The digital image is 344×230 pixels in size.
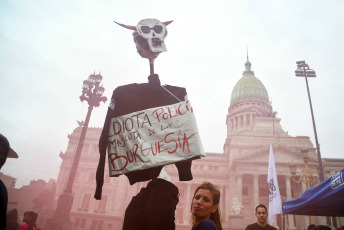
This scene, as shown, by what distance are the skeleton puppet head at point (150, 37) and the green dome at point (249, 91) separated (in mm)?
66575

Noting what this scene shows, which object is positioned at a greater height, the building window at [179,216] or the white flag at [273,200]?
the white flag at [273,200]

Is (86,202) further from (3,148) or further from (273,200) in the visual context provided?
(3,148)

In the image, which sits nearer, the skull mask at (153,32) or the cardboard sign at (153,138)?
the cardboard sign at (153,138)

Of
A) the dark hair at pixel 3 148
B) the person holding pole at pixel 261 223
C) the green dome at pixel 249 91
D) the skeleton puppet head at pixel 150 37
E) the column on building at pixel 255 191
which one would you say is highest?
the green dome at pixel 249 91

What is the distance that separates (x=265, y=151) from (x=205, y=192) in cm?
4116

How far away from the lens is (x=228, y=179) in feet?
153


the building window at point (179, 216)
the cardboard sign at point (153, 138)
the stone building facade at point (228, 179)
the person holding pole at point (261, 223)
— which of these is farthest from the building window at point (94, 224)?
the cardboard sign at point (153, 138)

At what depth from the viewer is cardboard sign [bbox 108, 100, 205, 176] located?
2285mm

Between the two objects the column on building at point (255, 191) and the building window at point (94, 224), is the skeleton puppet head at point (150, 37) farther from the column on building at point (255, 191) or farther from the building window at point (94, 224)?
the building window at point (94, 224)

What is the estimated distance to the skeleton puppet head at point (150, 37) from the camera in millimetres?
2887

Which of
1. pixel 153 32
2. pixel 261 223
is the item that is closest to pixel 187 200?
pixel 261 223

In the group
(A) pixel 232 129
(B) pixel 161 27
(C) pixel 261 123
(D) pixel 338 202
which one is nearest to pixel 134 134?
(B) pixel 161 27

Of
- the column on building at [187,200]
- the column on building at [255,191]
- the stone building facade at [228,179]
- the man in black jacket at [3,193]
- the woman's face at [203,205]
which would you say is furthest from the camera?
the column on building at [187,200]

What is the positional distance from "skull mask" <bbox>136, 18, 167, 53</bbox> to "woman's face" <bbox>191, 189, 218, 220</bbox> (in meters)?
1.82
